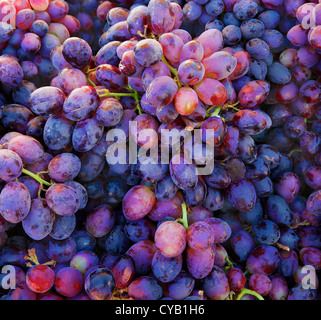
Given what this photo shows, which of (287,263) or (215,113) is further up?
(215,113)

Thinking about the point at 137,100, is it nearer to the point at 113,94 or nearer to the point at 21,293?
the point at 113,94

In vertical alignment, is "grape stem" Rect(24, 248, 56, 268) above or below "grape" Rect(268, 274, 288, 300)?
above

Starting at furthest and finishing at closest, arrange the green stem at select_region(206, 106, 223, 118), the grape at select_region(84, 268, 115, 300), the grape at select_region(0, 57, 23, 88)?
the grape at select_region(0, 57, 23, 88)
the green stem at select_region(206, 106, 223, 118)
the grape at select_region(84, 268, 115, 300)

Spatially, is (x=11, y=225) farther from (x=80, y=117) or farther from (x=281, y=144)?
(x=281, y=144)

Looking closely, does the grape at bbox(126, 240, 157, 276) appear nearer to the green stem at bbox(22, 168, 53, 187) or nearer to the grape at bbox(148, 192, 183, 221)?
the grape at bbox(148, 192, 183, 221)

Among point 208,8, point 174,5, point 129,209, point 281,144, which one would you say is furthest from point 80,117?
point 281,144

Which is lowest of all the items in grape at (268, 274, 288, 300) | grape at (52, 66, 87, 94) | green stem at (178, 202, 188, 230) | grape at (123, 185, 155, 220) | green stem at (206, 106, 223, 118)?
grape at (268, 274, 288, 300)

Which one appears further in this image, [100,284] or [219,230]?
[219,230]

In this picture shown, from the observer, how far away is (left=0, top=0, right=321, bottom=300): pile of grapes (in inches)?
33.0

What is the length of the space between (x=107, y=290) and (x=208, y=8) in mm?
889

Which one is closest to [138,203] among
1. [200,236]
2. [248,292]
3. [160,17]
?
[200,236]

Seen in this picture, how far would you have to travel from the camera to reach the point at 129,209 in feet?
2.95

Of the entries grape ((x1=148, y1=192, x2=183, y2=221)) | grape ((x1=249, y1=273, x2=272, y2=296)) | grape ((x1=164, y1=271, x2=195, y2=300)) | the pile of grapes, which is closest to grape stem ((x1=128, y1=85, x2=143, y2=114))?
the pile of grapes

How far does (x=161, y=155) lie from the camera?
87 cm
